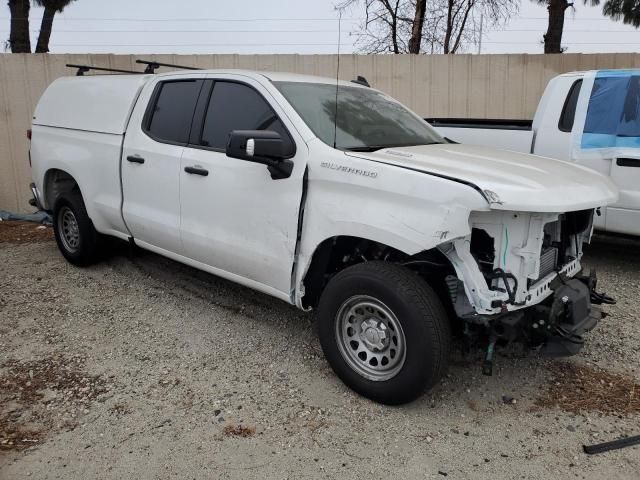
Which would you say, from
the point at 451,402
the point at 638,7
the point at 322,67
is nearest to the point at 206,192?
Result: the point at 451,402

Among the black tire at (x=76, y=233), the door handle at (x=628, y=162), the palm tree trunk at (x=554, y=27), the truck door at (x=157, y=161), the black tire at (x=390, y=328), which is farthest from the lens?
the palm tree trunk at (x=554, y=27)

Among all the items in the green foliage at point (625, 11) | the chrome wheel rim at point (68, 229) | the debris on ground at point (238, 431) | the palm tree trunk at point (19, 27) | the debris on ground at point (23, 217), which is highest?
the green foliage at point (625, 11)

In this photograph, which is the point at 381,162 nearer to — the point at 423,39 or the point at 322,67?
the point at 322,67

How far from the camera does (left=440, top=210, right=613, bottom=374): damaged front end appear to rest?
10.1ft

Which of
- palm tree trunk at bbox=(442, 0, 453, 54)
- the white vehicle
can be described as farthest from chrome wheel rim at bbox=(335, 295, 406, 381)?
Result: palm tree trunk at bbox=(442, 0, 453, 54)

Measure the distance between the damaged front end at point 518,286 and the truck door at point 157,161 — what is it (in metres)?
2.37

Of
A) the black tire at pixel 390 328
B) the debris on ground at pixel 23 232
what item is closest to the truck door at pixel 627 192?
the black tire at pixel 390 328

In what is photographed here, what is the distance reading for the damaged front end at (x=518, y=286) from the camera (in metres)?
3.08

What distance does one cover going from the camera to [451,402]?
3561 millimetres

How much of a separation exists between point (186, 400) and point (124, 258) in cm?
324

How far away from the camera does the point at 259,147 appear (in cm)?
352

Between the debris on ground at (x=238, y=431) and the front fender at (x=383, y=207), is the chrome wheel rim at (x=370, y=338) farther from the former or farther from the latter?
the debris on ground at (x=238, y=431)

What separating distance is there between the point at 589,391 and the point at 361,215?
1.84 metres

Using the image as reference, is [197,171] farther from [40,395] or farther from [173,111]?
[40,395]
